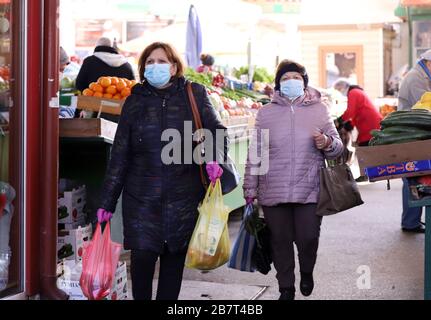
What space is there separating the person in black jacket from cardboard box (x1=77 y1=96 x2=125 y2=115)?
1.66 metres

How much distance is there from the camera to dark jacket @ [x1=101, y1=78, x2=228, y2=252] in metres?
4.59

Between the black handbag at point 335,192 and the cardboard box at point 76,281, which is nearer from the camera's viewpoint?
the cardboard box at point 76,281

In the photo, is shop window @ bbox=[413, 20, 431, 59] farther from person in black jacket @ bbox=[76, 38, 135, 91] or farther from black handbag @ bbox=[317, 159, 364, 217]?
black handbag @ bbox=[317, 159, 364, 217]

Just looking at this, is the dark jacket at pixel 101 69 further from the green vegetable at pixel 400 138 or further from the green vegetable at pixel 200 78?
the green vegetable at pixel 400 138

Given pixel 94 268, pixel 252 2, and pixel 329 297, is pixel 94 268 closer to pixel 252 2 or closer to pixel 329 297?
pixel 329 297

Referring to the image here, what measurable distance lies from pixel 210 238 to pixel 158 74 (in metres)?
1.00

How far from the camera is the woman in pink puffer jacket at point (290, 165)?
547 cm

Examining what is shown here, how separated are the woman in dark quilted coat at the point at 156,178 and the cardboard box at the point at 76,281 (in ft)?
1.70

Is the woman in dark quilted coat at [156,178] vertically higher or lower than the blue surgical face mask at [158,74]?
lower

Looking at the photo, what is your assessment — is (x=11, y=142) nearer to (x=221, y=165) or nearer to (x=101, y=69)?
(x=221, y=165)

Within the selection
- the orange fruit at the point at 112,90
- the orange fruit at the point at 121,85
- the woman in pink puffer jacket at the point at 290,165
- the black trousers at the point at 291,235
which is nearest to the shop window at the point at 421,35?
the orange fruit at the point at 121,85

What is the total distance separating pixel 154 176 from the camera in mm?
4594

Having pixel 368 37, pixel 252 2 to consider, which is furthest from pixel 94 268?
pixel 368 37

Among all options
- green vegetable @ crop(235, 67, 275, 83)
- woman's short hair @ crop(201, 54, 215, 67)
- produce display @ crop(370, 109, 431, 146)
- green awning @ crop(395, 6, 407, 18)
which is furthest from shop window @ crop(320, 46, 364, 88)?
produce display @ crop(370, 109, 431, 146)
